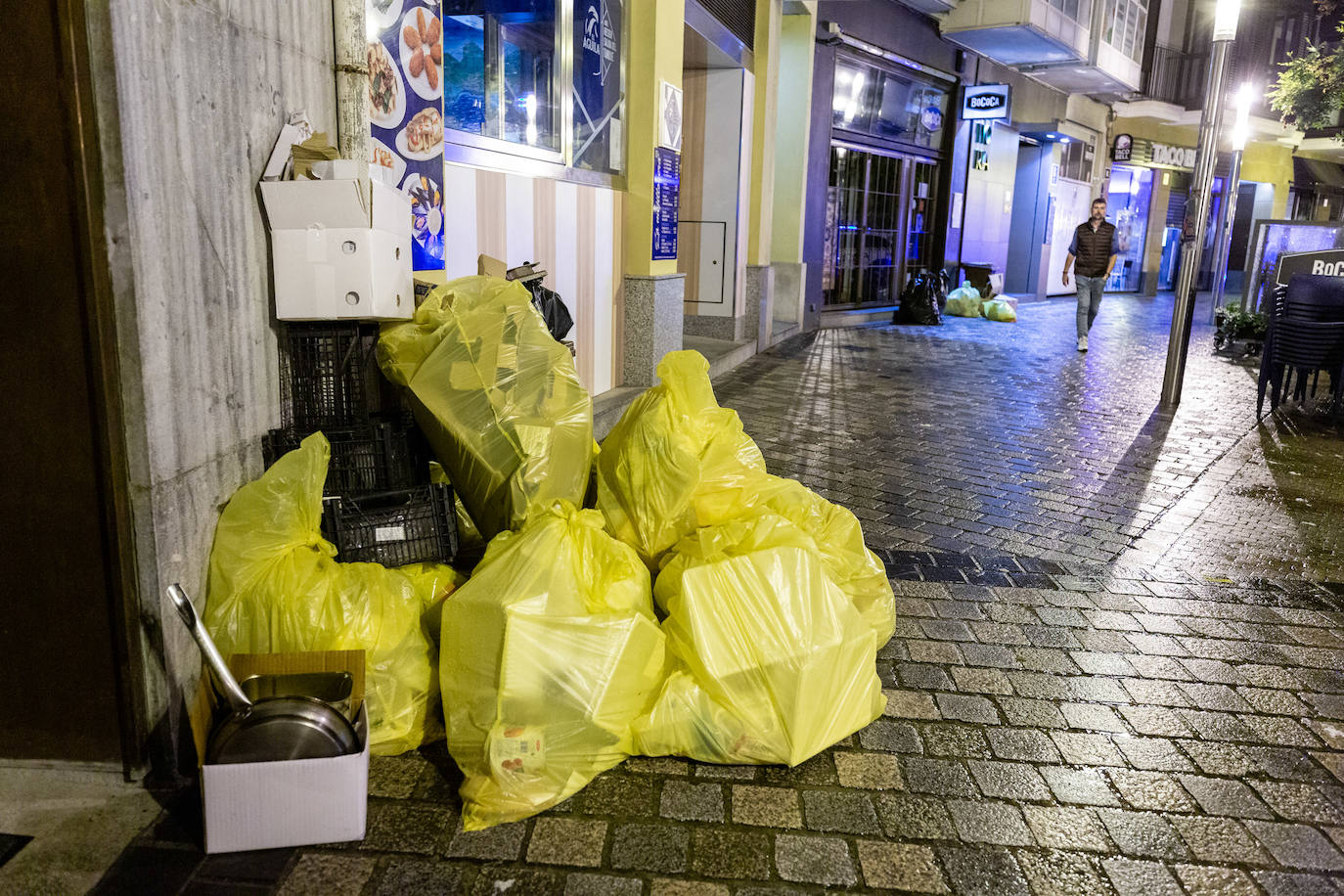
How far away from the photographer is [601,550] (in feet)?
8.75

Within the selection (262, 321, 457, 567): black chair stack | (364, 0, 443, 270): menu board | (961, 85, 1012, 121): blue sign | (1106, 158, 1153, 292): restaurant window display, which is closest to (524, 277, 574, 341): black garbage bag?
(364, 0, 443, 270): menu board

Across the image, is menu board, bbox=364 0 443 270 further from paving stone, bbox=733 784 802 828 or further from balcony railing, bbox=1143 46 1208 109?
balcony railing, bbox=1143 46 1208 109

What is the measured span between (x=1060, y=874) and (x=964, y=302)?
50.0 feet

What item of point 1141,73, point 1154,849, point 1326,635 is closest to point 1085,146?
point 1141,73

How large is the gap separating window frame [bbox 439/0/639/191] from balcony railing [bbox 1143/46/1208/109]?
900 inches

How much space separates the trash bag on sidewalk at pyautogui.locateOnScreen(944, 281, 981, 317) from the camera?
16344 mm

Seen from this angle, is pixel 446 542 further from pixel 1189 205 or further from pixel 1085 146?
pixel 1085 146

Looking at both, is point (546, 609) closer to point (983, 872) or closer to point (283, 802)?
point (283, 802)

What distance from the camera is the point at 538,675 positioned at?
2.35 meters

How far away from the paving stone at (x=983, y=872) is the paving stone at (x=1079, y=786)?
354 millimetres

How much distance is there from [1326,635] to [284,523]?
3872mm

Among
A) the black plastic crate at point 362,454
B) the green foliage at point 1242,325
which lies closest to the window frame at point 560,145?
the black plastic crate at point 362,454

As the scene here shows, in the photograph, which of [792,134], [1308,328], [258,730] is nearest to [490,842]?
[258,730]

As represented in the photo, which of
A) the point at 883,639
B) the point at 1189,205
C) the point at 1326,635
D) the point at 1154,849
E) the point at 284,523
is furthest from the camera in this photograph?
the point at 1189,205
